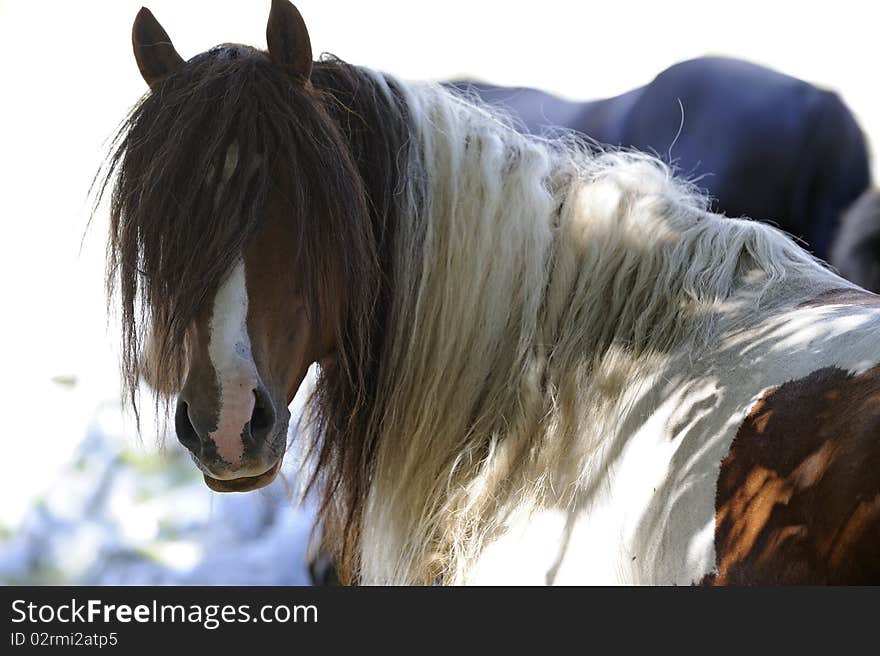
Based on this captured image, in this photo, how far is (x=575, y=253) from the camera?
1773 mm

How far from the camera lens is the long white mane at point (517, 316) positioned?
1.64m

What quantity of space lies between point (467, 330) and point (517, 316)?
9 cm

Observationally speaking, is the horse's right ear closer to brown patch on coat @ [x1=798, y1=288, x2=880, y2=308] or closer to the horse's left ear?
the horse's left ear

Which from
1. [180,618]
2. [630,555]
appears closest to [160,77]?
[180,618]

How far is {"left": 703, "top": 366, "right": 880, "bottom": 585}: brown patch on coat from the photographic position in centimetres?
118

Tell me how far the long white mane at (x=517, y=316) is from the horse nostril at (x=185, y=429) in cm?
40

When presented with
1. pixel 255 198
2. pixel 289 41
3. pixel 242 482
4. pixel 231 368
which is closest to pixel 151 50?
pixel 289 41

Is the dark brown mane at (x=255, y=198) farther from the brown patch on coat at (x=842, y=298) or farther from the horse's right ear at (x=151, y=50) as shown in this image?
the brown patch on coat at (x=842, y=298)

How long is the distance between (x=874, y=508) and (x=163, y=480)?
11.0 feet

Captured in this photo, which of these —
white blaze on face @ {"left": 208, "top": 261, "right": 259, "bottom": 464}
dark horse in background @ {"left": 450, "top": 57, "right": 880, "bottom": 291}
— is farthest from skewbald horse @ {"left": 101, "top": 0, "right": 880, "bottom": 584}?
dark horse in background @ {"left": 450, "top": 57, "right": 880, "bottom": 291}

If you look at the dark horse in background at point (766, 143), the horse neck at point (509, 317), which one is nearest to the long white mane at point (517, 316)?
the horse neck at point (509, 317)

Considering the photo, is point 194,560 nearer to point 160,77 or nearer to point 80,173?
point 80,173

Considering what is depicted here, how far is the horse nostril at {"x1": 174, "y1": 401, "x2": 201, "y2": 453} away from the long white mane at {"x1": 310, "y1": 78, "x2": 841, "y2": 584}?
397mm

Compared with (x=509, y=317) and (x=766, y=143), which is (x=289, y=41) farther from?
(x=766, y=143)
